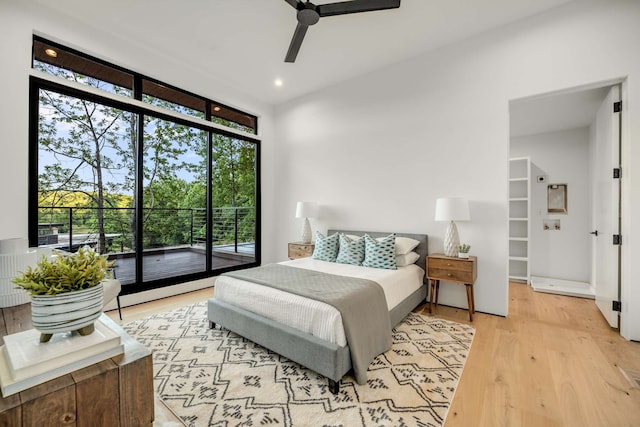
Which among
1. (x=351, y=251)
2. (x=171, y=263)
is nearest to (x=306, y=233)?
(x=351, y=251)

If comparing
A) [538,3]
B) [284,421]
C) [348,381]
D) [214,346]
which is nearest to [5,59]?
[214,346]

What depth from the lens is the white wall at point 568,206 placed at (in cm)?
457

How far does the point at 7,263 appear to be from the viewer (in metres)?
1.44

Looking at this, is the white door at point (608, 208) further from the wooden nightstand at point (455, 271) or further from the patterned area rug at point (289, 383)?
the patterned area rug at point (289, 383)

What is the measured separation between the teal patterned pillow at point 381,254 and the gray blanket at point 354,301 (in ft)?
2.37

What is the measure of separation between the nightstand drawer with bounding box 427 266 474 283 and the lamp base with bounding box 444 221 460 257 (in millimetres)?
218

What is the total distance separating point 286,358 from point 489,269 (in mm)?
2531

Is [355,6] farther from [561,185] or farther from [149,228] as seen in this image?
[561,185]

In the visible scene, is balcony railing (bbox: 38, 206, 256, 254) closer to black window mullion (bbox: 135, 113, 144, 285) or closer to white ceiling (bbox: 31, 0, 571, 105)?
black window mullion (bbox: 135, 113, 144, 285)

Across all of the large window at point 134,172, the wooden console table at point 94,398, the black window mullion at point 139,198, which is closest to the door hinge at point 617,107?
the wooden console table at point 94,398

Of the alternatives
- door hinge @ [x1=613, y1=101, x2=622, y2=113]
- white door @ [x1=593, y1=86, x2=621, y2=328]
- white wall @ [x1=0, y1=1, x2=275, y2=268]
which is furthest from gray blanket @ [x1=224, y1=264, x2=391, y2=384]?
door hinge @ [x1=613, y1=101, x2=622, y2=113]

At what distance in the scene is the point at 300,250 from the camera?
4605mm

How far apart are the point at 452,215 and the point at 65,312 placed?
3.24 metres

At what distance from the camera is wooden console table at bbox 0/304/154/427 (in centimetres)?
83
